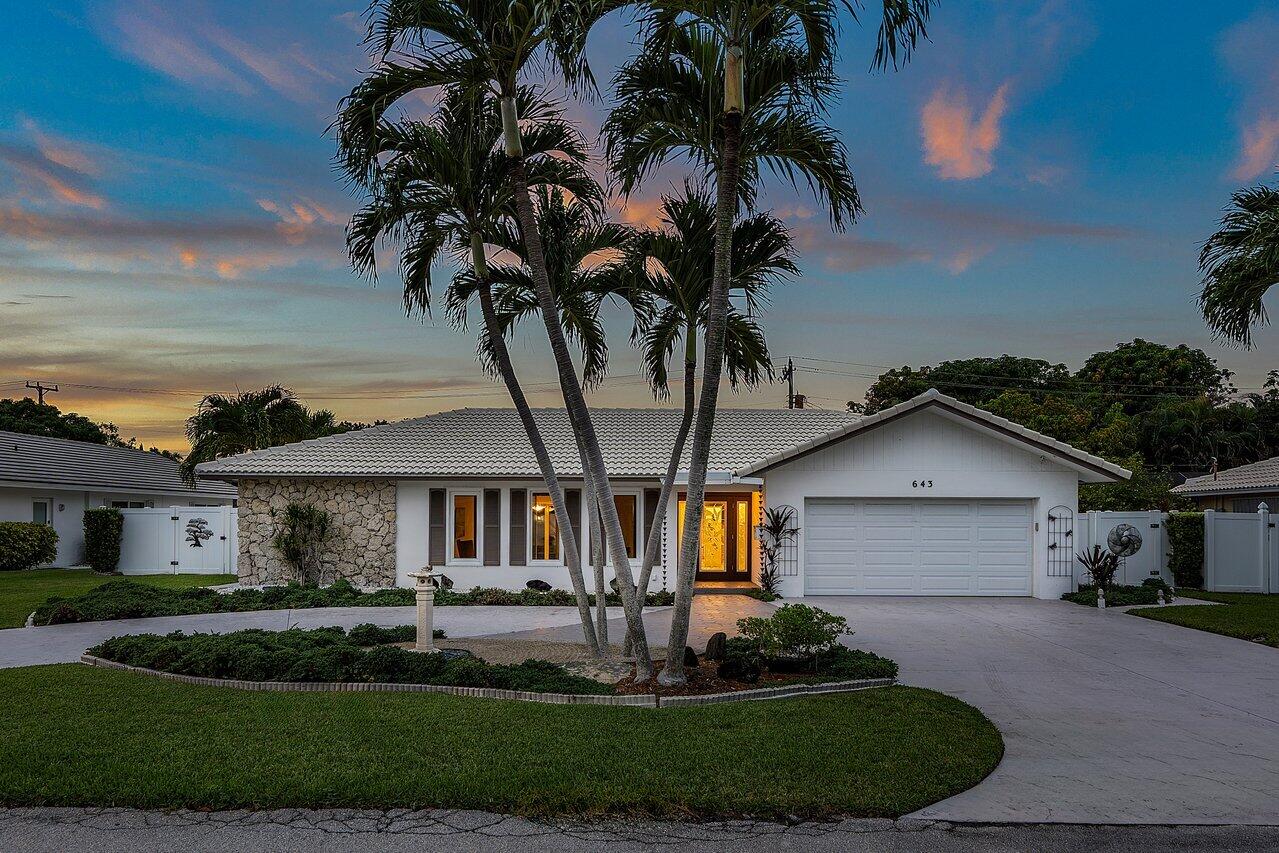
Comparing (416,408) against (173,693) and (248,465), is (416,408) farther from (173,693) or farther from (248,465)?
(173,693)

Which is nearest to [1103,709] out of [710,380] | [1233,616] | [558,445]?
[710,380]

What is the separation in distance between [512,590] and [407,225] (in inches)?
407

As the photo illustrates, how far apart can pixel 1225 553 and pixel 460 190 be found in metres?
19.1

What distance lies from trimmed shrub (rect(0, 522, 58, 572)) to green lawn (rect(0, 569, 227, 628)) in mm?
480

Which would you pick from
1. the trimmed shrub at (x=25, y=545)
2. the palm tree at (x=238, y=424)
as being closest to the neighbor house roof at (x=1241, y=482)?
the palm tree at (x=238, y=424)

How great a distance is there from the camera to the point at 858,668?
855cm

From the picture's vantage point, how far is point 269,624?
12906mm

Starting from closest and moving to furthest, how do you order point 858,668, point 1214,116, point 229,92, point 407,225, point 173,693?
point 173,693 < point 858,668 < point 407,225 < point 229,92 < point 1214,116

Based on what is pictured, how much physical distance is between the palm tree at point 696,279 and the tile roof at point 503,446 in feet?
25.0

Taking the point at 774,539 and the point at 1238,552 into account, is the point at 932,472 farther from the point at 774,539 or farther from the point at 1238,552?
the point at 1238,552

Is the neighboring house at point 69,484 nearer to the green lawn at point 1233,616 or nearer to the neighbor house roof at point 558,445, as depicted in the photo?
the neighbor house roof at point 558,445

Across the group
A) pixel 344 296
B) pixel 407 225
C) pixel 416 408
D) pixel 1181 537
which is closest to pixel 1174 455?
pixel 1181 537

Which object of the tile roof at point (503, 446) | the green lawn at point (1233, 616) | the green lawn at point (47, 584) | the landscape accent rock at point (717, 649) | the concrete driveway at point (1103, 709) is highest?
the tile roof at point (503, 446)

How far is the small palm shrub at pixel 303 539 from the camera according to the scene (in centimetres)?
1809
